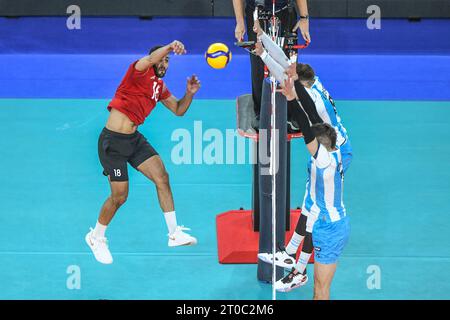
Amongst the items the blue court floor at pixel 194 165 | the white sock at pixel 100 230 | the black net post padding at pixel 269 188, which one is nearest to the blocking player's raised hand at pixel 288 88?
the black net post padding at pixel 269 188

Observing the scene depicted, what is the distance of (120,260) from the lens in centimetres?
752

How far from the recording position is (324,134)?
636 centimetres

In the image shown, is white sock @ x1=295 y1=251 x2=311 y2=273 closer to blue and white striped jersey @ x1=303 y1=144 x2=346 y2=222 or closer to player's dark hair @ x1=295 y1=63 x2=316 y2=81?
blue and white striped jersey @ x1=303 y1=144 x2=346 y2=222

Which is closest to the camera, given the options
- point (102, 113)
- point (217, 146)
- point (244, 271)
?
point (244, 271)

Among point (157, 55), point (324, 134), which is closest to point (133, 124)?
point (157, 55)

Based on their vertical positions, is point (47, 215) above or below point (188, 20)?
below

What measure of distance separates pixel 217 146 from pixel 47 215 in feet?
9.73

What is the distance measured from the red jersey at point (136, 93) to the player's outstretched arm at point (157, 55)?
0.38ft

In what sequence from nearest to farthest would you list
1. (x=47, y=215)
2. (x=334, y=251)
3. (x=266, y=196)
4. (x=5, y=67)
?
(x=334, y=251), (x=266, y=196), (x=47, y=215), (x=5, y=67)

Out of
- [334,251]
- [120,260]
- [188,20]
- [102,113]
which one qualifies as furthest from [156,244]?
[188,20]

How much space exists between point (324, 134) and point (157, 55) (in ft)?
4.66

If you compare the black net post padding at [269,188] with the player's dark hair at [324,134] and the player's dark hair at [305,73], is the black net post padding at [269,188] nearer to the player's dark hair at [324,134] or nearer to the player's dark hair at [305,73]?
the player's dark hair at [324,134]

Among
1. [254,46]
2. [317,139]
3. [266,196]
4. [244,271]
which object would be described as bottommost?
[244,271]

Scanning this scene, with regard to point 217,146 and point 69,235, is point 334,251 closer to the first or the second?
point 69,235
